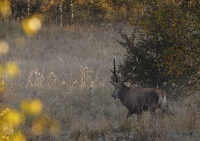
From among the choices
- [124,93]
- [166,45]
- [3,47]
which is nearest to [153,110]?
[124,93]

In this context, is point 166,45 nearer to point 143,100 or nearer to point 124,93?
point 124,93

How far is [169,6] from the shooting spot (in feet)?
29.6

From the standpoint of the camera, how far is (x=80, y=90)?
40.4 feet

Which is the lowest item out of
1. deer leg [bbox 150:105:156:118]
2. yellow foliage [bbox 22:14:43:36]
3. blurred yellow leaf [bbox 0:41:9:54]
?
deer leg [bbox 150:105:156:118]

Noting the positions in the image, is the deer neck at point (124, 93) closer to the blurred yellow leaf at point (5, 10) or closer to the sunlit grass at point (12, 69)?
the sunlit grass at point (12, 69)

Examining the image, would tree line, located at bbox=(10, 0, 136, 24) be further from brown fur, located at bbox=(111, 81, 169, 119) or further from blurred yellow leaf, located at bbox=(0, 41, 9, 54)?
brown fur, located at bbox=(111, 81, 169, 119)

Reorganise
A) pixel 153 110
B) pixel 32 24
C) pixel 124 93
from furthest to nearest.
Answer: pixel 32 24 → pixel 124 93 → pixel 153 110

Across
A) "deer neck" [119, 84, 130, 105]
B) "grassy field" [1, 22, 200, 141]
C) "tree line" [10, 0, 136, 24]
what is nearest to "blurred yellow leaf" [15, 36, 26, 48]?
"grassy field" [1, 22, 200, 141]

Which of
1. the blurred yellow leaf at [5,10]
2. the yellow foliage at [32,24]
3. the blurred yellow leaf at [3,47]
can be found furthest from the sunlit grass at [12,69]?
the blurred yellow leaf at [5,10]

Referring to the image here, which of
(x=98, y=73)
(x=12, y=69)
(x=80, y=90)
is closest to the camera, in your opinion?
(x=80, y=90)

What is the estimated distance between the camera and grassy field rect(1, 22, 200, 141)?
831 centimetres

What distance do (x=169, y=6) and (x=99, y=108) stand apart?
344cm

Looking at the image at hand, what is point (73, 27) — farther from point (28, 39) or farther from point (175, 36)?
point (175, 36)

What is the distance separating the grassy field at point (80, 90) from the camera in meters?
8.31
